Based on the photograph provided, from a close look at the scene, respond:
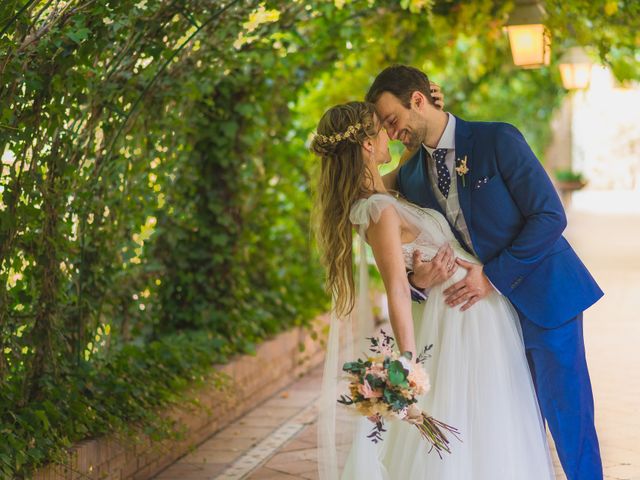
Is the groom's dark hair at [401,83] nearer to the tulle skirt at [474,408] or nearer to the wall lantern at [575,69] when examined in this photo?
the tulle skirt at [474,408]

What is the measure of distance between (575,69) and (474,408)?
24.2 ft

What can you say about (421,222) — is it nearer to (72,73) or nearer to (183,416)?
(72,73)

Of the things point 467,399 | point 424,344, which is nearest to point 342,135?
point 424,344

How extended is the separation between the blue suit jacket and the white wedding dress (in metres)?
0.10

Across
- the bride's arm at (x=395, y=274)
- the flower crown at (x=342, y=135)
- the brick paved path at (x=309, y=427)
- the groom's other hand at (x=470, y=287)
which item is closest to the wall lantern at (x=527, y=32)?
the brick paved path at (x=309, y=427)

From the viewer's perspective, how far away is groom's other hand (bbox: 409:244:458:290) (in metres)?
3.49

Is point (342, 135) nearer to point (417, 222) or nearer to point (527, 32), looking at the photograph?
point (417, 222)

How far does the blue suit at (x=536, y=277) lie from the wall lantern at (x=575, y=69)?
6987 mm

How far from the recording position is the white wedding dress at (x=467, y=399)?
345 centimetres

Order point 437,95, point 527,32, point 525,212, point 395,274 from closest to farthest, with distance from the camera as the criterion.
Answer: point 395,274
point 525,212
point 437,95
point 527,32

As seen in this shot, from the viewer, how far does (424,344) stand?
3615 mm

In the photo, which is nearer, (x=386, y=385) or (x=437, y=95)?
(x=386, y=385)

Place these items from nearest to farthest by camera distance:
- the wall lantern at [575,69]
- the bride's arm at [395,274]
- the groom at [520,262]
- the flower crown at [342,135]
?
the bride's arm at [395,274]
the flower crown at [342,135]
the groom at [520,262]
the wall lantern at [575,69]

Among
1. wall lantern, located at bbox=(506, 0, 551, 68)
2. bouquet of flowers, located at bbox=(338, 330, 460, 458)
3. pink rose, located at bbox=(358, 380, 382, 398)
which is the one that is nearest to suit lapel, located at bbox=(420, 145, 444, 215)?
bouquet of flowers, located at bbox=(338, 330, 460, 458)
